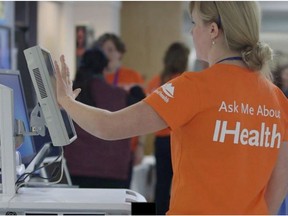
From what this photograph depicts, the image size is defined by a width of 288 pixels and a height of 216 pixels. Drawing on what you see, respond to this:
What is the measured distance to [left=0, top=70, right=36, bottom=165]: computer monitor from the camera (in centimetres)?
Result: 233

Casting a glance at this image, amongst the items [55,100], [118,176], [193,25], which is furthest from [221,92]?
[118,176]

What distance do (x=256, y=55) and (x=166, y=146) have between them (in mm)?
2938

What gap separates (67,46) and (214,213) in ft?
21.1

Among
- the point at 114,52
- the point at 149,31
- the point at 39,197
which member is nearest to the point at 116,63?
the point at 114,52

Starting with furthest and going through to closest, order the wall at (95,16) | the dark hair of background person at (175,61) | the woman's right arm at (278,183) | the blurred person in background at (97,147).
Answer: the wall at (95,16) < the dark hair of background person at (175,61) < the blurred person in background at (97,147) < the woman's right arm at (278,183)

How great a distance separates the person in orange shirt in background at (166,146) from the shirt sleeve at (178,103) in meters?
2.97

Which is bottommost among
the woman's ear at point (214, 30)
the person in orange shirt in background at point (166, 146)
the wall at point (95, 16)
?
the person in orange shirt in background at point (166, 146)

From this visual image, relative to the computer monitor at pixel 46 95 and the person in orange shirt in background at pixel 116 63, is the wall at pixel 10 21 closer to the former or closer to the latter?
the person in orange shirt in background at pixel 116 63

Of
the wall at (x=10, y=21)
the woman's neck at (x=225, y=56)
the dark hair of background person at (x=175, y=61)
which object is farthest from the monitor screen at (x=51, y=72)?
the wall at (x=10, y=21)

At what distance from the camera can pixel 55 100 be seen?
2037mm

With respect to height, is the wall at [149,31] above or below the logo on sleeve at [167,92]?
above

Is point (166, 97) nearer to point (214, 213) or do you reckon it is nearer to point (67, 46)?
point (214, 213)

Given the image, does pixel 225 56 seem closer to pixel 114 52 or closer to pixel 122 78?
pixel 114 52

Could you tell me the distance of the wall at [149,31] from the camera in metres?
8.80
